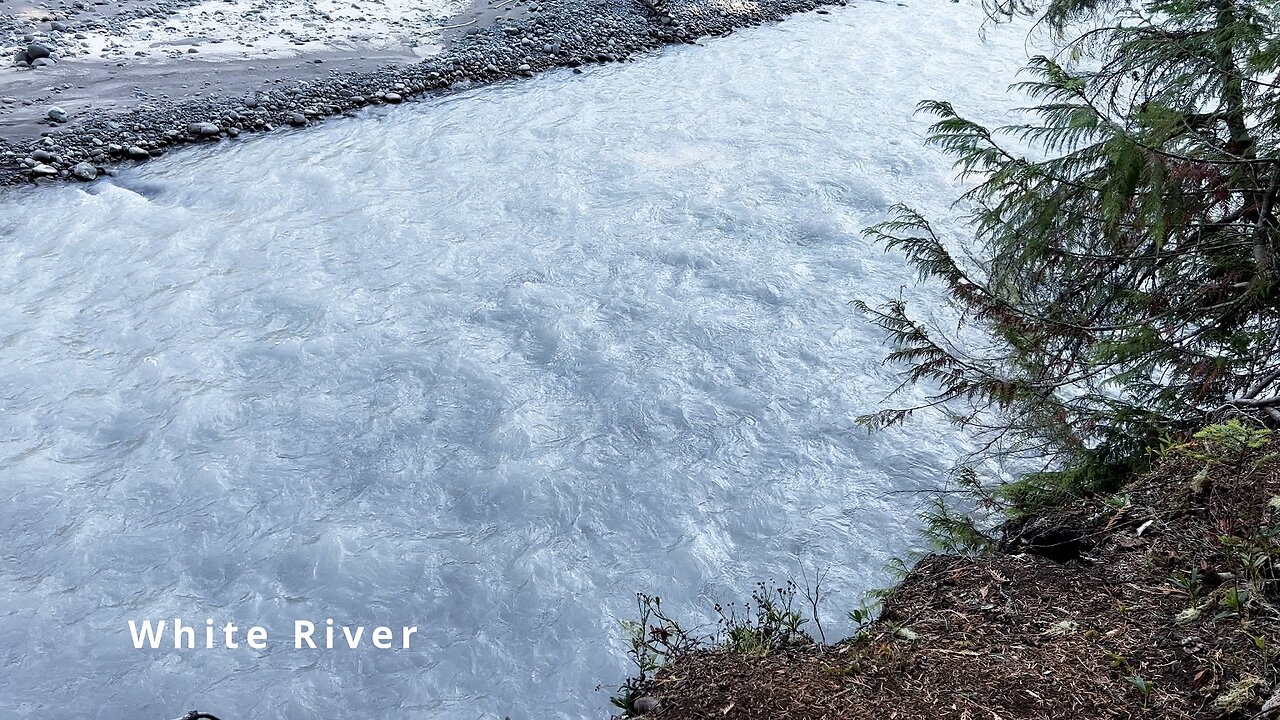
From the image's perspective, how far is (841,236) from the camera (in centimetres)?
942

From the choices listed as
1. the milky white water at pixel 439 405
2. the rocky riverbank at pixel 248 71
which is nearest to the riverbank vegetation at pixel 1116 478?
the milky white water at pixel 439 405

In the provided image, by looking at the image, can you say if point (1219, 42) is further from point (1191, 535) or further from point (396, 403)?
point (396, 403)

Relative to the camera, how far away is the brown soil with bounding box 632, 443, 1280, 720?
3238 mm

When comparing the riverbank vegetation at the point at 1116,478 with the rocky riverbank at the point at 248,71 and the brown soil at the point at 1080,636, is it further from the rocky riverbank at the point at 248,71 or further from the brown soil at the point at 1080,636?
the rocky riverbank at the point at 248,71

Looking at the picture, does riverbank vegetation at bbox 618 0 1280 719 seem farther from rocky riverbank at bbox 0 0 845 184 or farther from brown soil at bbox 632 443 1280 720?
rocky riverbank at bbox 0 0 845 184

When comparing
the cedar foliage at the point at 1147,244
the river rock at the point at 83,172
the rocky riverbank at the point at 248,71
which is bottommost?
the cedar foliage at the point at 1147,244

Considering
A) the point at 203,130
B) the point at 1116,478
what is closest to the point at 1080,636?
the point at 1116,478

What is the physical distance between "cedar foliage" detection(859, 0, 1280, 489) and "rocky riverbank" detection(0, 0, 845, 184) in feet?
30.9

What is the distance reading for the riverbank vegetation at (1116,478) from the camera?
3383 millimetres

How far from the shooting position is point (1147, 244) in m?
5.11

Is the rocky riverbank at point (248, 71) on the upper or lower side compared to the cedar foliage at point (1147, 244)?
upper

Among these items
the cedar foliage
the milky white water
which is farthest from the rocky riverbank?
the cedar foliage

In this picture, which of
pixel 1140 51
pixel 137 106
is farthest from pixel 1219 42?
pixel 137 106

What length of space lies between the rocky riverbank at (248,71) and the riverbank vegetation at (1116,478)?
9.12 meters
